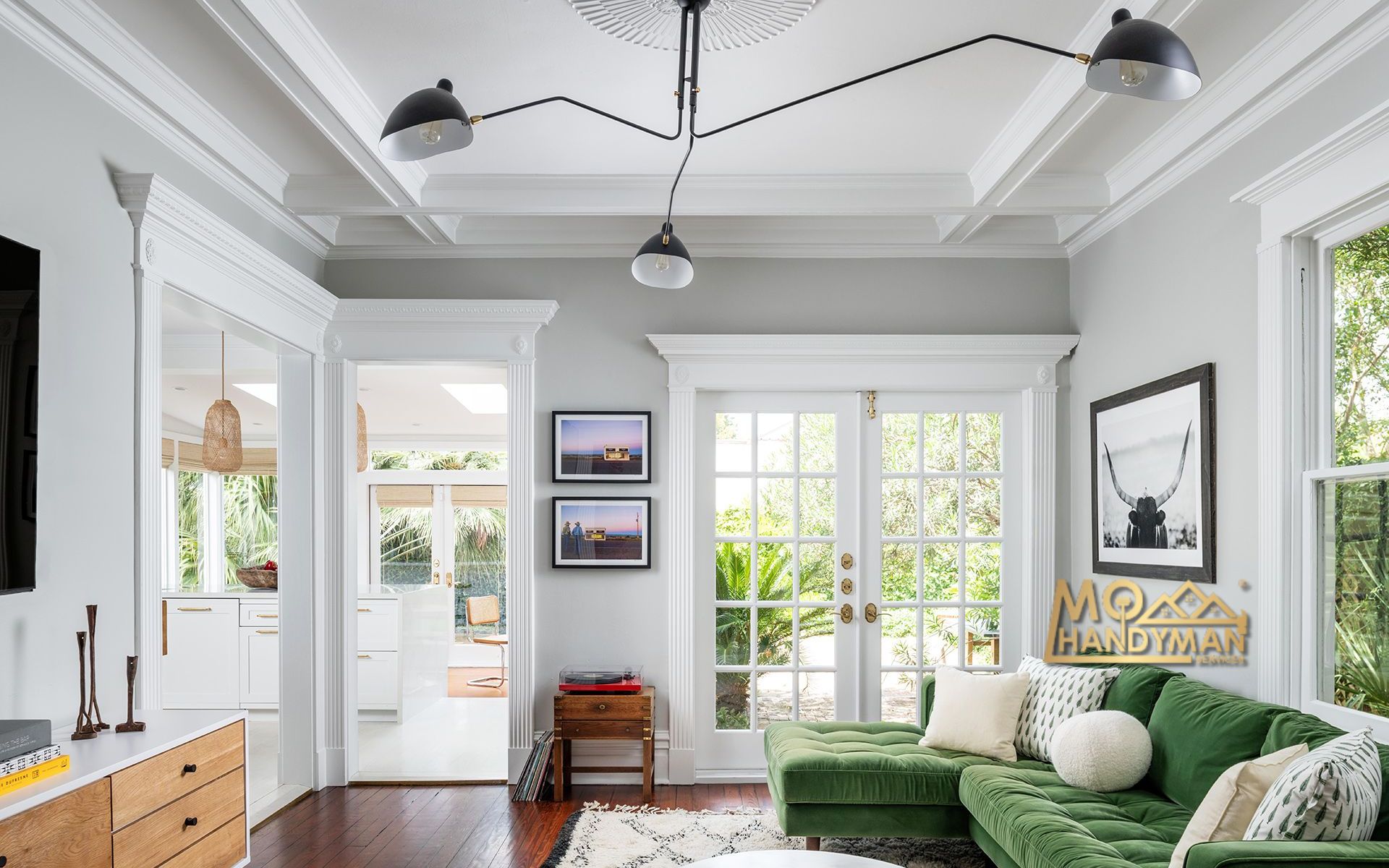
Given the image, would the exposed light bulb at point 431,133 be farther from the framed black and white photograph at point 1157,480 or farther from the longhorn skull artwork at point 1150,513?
the longhorn skull artwork at point 1150,513

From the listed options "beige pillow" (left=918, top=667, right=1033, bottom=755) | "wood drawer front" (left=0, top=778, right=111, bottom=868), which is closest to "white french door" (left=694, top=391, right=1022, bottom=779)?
"beige pillow" (left=918, top=667, right=1033, bottom=755)

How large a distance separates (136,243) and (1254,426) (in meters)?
3.65

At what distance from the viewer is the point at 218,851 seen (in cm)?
285

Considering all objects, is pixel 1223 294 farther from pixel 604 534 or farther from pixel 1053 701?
pixel 604 534

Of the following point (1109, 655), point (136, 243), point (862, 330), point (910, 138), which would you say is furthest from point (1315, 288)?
point (136, 243)

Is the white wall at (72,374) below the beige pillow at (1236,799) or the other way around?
the other way around

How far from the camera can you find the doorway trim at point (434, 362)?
15.4ft

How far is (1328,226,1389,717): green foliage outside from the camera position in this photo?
8.82 ft

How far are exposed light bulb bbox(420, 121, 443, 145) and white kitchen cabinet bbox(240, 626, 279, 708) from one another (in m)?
5.20

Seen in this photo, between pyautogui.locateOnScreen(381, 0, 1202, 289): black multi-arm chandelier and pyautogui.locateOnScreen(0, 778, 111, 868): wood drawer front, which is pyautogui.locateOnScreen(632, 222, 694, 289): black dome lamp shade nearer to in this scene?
pyautogui.locateOnScreen(381, 0, 1202, 289): black multi-arm chandelier

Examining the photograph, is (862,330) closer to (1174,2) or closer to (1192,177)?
(1192,177)

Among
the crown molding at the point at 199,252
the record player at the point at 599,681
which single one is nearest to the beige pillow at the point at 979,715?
the record player at the point at 599,681

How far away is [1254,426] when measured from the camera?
3199mm

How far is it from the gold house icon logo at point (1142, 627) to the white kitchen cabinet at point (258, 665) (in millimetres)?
4972
